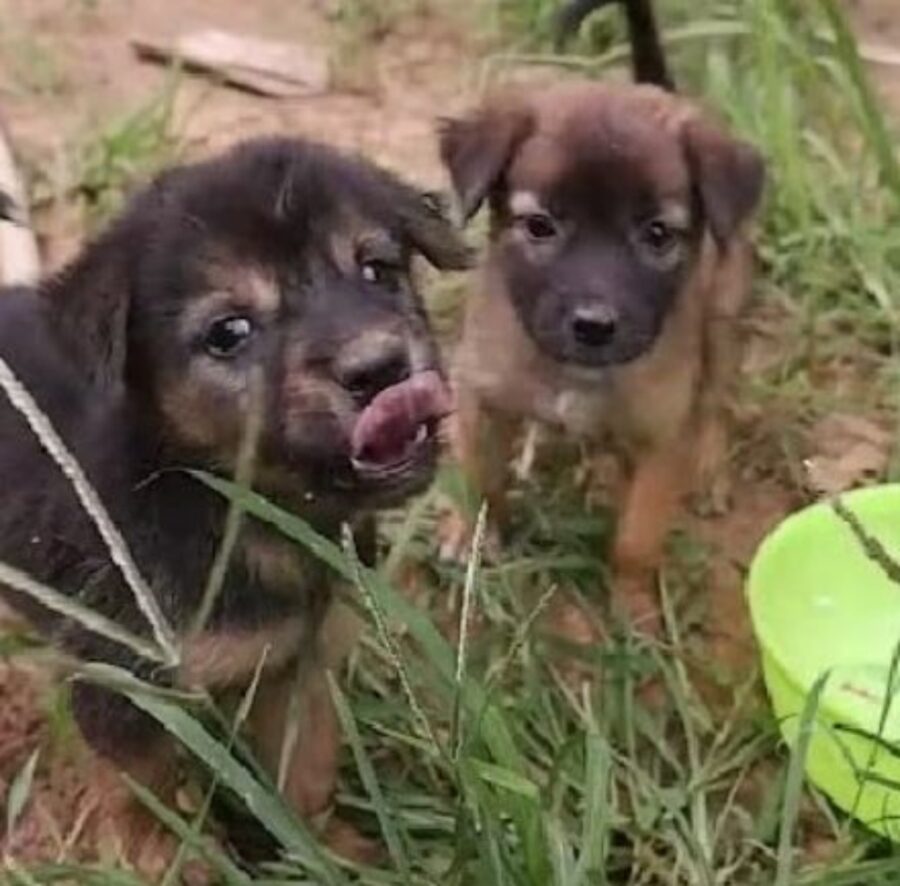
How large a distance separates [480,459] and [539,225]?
452mm

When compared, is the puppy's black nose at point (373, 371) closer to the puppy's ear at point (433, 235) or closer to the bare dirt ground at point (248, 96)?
the puppy's ear at point (433, 235)

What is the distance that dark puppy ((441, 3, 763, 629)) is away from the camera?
4109 mm

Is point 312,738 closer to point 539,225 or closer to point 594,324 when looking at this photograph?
point 594,324

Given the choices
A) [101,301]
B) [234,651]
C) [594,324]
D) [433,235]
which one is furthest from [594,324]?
[101,301]

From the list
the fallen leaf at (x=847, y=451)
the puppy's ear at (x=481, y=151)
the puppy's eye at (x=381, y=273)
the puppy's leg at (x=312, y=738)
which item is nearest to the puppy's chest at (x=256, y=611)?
the puppy's leg at (x=312, y=738)

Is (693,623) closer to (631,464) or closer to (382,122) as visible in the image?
(631,464)

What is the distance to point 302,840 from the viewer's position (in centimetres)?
319

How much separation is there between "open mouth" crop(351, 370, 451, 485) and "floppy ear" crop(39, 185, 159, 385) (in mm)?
357

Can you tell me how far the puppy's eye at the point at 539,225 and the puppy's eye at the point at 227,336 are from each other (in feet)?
3.39

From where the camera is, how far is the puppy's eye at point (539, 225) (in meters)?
4.15

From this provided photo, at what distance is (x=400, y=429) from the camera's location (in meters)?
3.15

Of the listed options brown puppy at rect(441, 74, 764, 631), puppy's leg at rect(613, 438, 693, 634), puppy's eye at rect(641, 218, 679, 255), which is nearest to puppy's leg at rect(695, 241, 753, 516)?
brown puppy at rect(441, 74, 764, 631)

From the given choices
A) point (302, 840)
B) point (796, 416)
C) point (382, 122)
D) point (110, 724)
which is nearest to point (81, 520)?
A: point (110, 724)

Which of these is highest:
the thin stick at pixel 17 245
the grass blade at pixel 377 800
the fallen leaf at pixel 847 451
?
the grass blade at pixel 377 800
